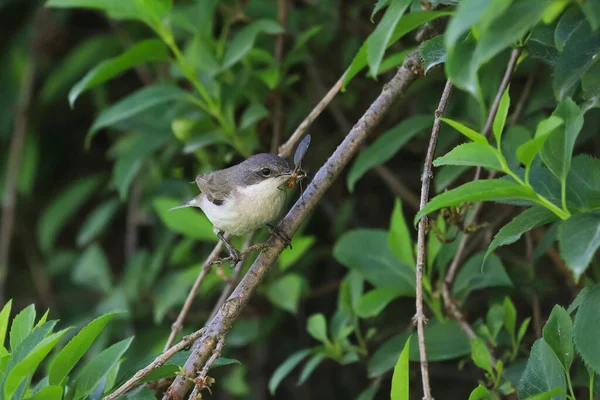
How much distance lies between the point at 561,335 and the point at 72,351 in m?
1.54

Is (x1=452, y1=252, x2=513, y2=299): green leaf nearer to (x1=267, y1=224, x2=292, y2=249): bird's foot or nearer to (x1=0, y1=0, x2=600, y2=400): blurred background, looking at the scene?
(x1=0, y1=0, x2=600, y2=400): blurred background

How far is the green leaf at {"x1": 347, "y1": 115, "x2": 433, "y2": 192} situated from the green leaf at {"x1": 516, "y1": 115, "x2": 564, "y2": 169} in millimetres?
1543

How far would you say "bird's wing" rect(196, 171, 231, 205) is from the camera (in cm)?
373

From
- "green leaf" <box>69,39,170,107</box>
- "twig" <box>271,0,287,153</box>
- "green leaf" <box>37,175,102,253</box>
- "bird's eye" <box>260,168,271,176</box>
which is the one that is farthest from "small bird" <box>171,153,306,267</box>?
"green leaf" <box>37,175,102,253</box>

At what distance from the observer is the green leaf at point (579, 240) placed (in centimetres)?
178

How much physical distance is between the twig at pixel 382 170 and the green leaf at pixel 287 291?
826mm

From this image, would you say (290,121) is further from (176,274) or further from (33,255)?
(33,255)

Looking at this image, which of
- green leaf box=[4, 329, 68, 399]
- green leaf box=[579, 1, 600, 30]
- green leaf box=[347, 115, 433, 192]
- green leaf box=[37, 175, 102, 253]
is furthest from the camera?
green leaf box=[37, 175, 102, 253]

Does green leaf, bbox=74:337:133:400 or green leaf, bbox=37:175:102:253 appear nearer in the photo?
green leaf, bbox=74:337:133:400

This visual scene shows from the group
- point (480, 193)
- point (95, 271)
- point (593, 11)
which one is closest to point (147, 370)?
point (480, 193)

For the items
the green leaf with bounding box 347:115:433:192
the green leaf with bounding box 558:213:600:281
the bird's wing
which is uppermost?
the green leaf with bounding box 558:213:600:281

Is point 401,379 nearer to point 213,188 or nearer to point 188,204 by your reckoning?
point 213,188

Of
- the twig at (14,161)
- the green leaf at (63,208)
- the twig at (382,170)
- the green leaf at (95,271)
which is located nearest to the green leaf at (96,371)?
the twig at (382,170)

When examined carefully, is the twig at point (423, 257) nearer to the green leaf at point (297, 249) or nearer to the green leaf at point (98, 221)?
the green leaf at point (297, 249)
